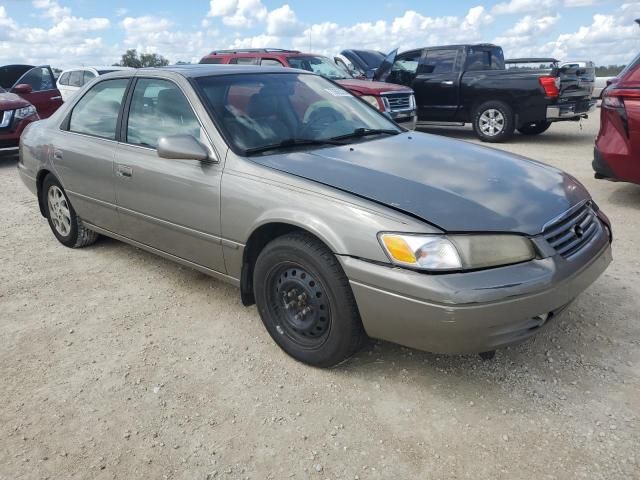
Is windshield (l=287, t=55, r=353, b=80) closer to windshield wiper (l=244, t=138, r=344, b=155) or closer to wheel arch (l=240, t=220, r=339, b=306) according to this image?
windshield wiper (l=244, t=138, r=344, b=155)

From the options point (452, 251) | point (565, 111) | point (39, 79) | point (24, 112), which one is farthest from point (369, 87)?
point (452, 251)

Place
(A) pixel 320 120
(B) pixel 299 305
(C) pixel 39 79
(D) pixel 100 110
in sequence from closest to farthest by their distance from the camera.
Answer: (B) pixel 299 305 → (A) pixel 320 120 → (D) pixel 100 110 → (C) pixel 39 79

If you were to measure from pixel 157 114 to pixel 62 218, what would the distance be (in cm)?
178

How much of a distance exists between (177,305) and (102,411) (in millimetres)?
1165

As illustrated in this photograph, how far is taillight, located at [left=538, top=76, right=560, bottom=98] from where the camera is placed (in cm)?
941

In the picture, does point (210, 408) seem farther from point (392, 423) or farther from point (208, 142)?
point (208, 142)

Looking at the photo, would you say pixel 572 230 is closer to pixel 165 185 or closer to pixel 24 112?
pixel 165 185

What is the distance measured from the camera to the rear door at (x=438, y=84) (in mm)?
10898

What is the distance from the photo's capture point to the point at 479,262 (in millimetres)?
2379

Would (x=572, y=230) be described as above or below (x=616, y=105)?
below

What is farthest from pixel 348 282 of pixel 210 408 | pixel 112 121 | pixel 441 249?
pixel 112 121

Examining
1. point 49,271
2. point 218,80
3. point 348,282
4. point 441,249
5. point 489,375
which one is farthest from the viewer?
point 49,271

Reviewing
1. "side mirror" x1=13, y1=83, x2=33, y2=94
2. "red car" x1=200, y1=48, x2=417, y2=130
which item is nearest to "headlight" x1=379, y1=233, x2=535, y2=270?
"red car" x1=200, y1=48, x2=417, y2=130

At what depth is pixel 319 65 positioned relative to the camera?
34.3ft
